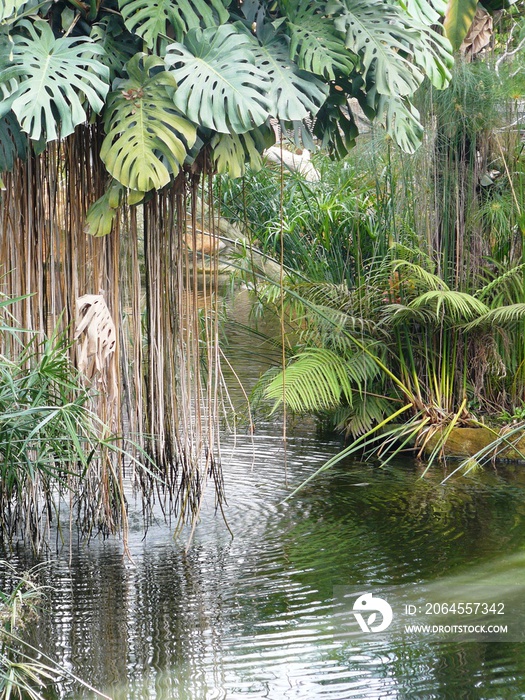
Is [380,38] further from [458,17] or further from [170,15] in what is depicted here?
[458,17]

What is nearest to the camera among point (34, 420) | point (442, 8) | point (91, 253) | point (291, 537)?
point (34, 420)

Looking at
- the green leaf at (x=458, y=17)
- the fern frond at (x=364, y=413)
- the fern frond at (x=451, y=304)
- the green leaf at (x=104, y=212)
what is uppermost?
the green leaf at (x=458, y=17)

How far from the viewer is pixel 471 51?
524 centimetres

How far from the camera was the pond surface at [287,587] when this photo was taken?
2.40 meters

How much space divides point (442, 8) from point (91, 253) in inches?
60.7

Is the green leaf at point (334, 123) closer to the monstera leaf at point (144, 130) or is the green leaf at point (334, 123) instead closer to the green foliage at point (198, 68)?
the green foliage at point (198, 68)

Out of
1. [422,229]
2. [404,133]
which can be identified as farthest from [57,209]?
[422,229]

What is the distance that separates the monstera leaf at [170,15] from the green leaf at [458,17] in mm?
1320

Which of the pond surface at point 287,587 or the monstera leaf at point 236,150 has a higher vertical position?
the monstera leaf at point 236,150

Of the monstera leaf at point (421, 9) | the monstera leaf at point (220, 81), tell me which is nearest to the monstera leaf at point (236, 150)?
the monstera leaf at point (220, 81)

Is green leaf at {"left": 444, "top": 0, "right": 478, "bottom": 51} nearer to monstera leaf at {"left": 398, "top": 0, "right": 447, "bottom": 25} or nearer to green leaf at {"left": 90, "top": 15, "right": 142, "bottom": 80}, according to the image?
monstera leaf at {"left": 398, "top": 0, "right": 447, "bottom": 25}

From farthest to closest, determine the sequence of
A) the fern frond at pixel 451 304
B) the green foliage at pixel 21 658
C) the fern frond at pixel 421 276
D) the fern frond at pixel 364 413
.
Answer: the fern frond at pixel 364 413 → the fern frond at pixel 421 276 → the fern frond at pixel 451 304 → the green foliage at pixel 21 658

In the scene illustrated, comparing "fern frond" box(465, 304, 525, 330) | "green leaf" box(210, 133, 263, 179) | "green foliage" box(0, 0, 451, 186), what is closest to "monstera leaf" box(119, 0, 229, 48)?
"green foliage" box(0, 0, 451, 186)

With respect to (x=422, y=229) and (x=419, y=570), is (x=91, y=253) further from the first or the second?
(x=422, y=229)
